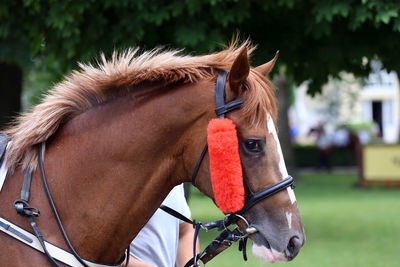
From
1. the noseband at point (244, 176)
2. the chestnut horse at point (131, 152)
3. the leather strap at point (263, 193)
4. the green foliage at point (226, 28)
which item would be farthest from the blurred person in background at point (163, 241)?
the green foliage at point (226, 28)

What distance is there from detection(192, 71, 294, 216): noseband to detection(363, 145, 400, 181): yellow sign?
17.4 metres

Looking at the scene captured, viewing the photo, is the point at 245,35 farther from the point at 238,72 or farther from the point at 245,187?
the point at 245,187

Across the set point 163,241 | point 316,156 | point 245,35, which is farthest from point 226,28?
point 316,156

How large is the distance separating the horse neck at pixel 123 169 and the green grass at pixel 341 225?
3592 mm

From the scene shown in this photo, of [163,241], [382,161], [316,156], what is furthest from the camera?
[316,156]

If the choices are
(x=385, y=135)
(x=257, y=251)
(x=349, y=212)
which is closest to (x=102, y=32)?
(x=257, y=251)

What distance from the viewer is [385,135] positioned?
155ft

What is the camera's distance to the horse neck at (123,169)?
2832mm

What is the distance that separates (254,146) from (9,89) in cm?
971

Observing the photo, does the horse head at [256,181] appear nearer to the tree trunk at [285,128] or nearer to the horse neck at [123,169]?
the horse neck at [123,169]

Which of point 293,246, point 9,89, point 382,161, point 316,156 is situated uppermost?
point 293,246

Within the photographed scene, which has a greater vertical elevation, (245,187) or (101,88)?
(101,88)

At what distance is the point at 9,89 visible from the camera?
11.6m

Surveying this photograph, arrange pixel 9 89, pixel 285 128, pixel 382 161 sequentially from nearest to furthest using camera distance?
pixel 9 89, pixel 382 161, pixel 285 128
